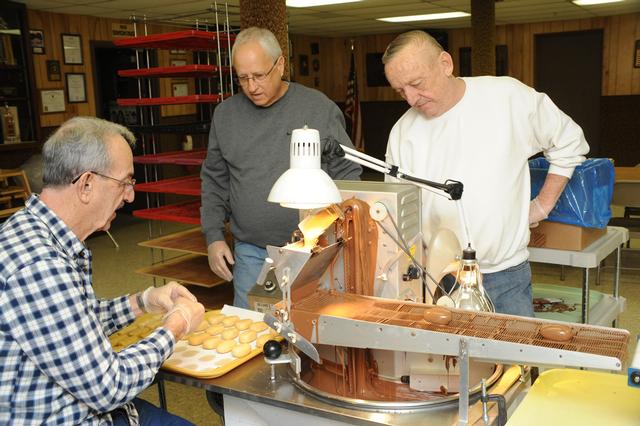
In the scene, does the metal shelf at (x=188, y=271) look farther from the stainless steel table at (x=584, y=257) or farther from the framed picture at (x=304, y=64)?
the framed picture at (x=304, y=64)

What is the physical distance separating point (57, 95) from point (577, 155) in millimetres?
5955

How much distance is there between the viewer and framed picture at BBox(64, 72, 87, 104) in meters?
6.89

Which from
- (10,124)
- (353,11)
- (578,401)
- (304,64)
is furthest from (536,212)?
(304,64)

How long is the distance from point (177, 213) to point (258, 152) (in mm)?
1795

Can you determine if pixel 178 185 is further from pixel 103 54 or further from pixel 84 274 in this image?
pixel 103 54

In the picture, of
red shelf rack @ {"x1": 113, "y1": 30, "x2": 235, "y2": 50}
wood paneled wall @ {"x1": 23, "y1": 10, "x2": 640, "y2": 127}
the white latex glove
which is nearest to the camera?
the white latex glove

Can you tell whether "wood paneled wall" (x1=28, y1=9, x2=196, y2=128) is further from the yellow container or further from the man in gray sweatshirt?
the yellow container

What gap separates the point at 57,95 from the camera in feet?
22.1

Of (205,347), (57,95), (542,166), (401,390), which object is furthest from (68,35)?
(401,390)

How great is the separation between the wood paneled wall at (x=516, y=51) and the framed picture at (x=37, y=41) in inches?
171

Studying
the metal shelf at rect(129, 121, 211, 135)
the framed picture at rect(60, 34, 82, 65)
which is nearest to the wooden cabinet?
the framed picture at rect(60, 34, 82, 65)

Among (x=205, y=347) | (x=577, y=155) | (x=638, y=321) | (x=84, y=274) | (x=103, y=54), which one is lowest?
(x=638, y=321)

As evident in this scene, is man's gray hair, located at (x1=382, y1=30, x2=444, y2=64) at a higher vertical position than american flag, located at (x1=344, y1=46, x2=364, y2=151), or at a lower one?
higher

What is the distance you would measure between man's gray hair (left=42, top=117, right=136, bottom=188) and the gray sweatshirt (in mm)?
956
